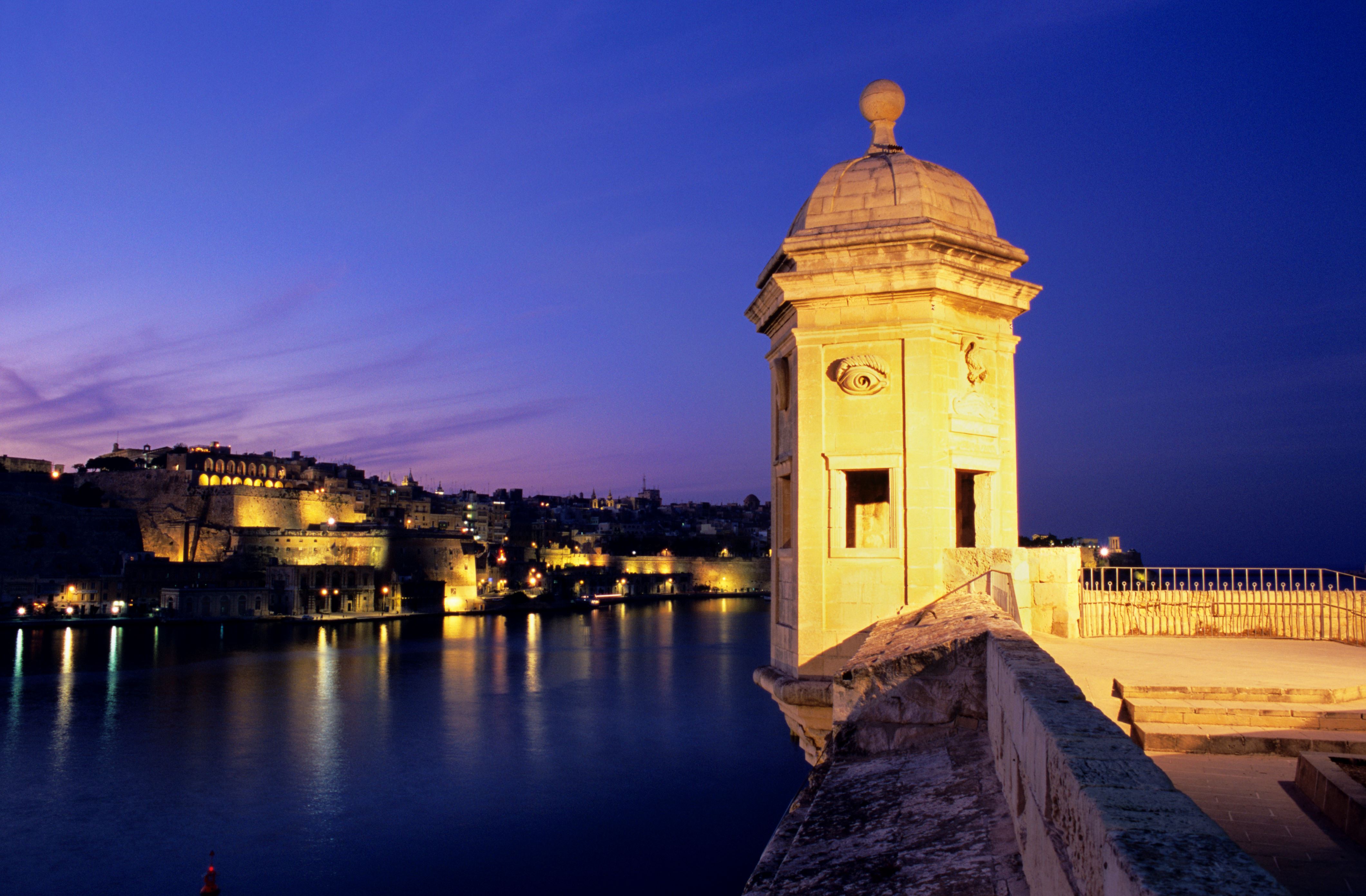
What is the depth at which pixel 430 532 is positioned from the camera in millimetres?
94000

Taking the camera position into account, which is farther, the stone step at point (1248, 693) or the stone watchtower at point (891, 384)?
the stone watchtower at point (891, 384)

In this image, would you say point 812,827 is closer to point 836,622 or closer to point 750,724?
point 836,622

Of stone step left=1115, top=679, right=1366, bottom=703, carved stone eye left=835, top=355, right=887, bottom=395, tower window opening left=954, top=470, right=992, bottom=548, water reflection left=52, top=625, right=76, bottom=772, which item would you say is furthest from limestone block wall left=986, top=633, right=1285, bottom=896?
water reflection left=52, top=625, right=76, bottom=772

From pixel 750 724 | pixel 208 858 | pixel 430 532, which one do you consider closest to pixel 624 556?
pixel 430 532

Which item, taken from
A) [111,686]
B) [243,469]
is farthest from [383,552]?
[111,686]

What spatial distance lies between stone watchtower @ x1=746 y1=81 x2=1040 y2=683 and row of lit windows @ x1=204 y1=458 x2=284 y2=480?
103279mm

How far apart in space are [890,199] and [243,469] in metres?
109

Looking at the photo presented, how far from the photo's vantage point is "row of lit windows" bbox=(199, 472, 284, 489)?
96.8 meters

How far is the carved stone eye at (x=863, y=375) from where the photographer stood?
783 cm

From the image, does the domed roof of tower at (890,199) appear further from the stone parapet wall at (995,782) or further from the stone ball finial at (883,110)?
the stone parapet wall at (995,782)

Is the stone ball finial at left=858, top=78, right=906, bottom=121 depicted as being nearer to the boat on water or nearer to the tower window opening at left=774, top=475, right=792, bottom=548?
the tower window opening at left=774, top=475, right=792, bottom=548

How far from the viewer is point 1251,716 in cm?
540

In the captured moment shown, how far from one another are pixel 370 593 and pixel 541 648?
1076 inches

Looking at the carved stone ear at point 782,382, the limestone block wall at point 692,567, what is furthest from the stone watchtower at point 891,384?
the limestone block wall at point 692,567
